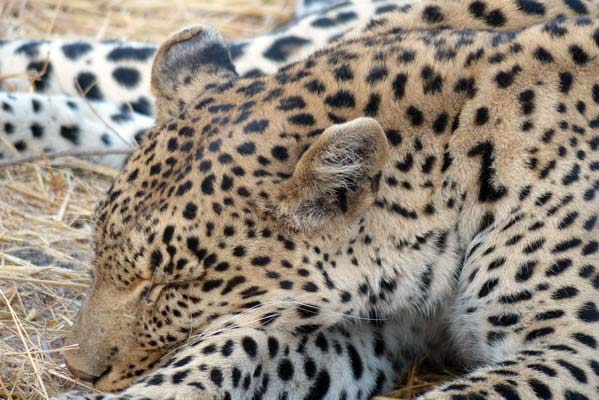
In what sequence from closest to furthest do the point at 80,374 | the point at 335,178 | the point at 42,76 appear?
the point at 335,178 → the point at 80,374 → the point at 42,76

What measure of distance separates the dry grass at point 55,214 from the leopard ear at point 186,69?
2.57 feet

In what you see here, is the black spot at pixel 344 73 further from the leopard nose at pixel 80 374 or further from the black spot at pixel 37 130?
the black spot at pixel 37 130

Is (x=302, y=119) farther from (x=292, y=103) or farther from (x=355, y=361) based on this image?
(x=355, y=361)

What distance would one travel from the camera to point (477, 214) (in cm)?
403

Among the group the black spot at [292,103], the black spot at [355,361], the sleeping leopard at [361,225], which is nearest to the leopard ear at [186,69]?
the sleeping leopard at [361,225]

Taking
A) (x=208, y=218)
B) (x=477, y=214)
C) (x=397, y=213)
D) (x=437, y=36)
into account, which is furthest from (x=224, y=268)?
(x=437, y=36)

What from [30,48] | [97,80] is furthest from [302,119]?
[30,48]

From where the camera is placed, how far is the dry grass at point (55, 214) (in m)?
4.51

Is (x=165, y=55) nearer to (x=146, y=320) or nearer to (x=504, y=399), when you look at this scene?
(x=146, y=320)

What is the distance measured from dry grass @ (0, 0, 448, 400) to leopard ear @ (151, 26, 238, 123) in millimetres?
782

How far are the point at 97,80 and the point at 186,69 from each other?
2394 millimetres

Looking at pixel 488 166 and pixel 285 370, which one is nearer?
pixel 488 166

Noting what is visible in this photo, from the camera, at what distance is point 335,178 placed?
373 centimetres

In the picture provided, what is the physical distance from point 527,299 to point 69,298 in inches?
87.8
